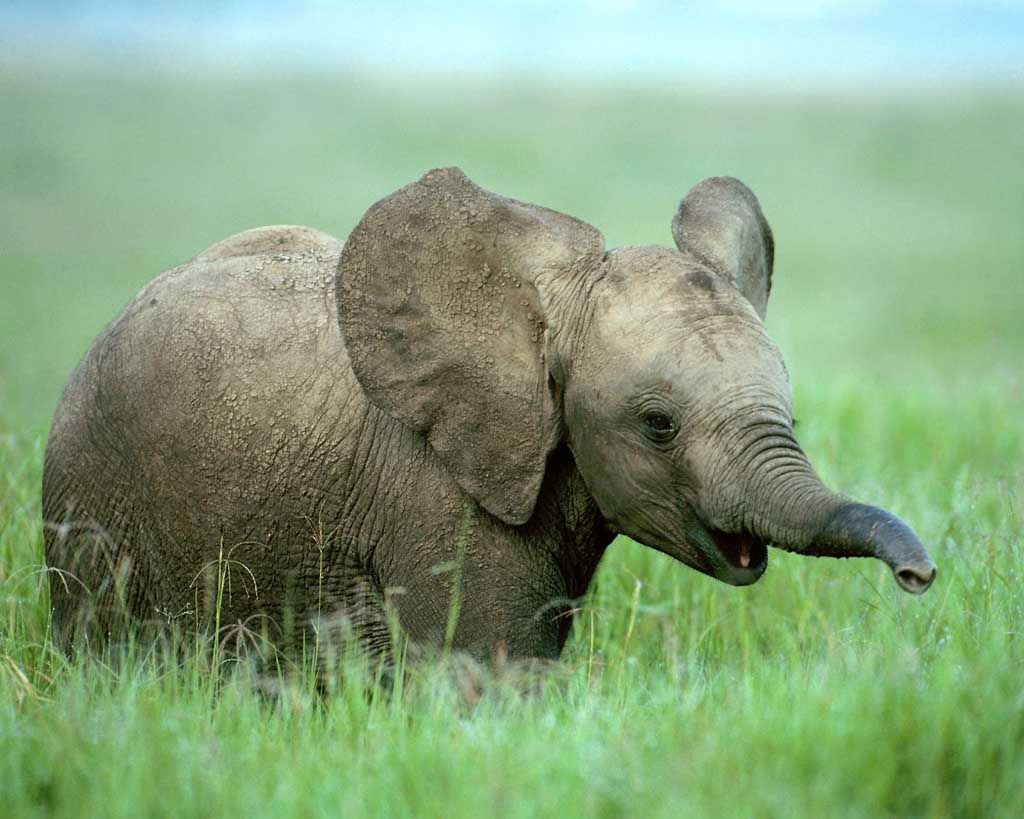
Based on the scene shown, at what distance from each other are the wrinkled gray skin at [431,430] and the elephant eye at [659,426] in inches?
0.7

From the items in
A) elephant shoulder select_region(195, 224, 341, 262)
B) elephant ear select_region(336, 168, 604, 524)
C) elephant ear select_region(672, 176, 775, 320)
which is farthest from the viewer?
elephant shoulder select_region(195, 224, 341, 262)

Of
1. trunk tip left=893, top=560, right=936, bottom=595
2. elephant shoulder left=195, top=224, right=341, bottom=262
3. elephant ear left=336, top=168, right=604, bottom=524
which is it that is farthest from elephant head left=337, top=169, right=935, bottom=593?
elephant shoulder left=195, top=224, right=341, bottom=262

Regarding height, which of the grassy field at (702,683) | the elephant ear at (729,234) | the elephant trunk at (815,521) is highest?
the elephant ear at (729,234)

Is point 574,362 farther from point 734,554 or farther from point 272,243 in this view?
point 272,243

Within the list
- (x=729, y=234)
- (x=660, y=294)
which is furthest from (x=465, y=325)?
(x=729, y=234)

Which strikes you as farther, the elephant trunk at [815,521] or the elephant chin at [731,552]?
the elephant chin at [731,552]

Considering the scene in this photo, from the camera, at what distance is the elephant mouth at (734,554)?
168 inches

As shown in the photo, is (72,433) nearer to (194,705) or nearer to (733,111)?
(194,705)

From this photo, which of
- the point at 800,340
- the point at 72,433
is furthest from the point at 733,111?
the point at 72,433

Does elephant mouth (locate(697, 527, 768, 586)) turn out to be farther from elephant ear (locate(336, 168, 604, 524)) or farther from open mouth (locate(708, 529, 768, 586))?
elephant ear (locate(336, 168, 604, 524))

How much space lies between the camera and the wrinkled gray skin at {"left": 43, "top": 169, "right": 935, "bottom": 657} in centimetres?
427

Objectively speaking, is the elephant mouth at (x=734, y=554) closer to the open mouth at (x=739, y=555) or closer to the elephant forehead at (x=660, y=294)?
the open mouth at (x=739, y=555)

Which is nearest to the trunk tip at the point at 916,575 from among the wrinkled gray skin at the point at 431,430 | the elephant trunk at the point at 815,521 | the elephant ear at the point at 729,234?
the elephant trunk at the point at 815,521

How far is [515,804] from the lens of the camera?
3281 mm
